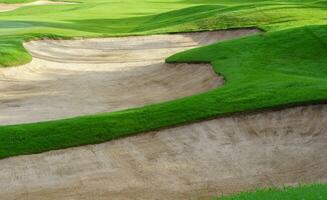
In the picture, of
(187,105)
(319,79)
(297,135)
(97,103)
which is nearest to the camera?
(297,135)

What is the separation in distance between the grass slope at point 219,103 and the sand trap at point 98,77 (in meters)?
2.09

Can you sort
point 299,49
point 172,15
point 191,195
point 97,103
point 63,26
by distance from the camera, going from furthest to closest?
point 172,15
point 63,26
point 299,49
point 97,103
point 191,195

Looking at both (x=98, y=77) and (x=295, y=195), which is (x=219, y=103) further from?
(x=98, y=77)

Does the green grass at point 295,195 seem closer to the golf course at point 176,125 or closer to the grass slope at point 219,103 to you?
the golf course at point 176,125

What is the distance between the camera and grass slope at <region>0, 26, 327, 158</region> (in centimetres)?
1616

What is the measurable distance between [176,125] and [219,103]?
1718 mm

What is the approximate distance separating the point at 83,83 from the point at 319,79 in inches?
419

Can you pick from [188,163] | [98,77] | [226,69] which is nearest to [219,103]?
[188,163]

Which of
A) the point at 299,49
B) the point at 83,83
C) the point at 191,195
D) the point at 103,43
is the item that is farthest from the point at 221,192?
the point at 103,43

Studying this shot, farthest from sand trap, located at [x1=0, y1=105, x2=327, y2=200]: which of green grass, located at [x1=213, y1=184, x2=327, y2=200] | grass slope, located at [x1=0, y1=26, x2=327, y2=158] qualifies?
green grass, located at [x1=213, y1=184, x2=327, y2=200]

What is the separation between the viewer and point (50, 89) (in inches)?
1018

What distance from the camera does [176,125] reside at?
16812 millimetres

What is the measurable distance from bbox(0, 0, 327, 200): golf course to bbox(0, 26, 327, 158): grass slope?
0.03 m

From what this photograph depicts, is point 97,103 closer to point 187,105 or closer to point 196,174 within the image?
point 187,105
